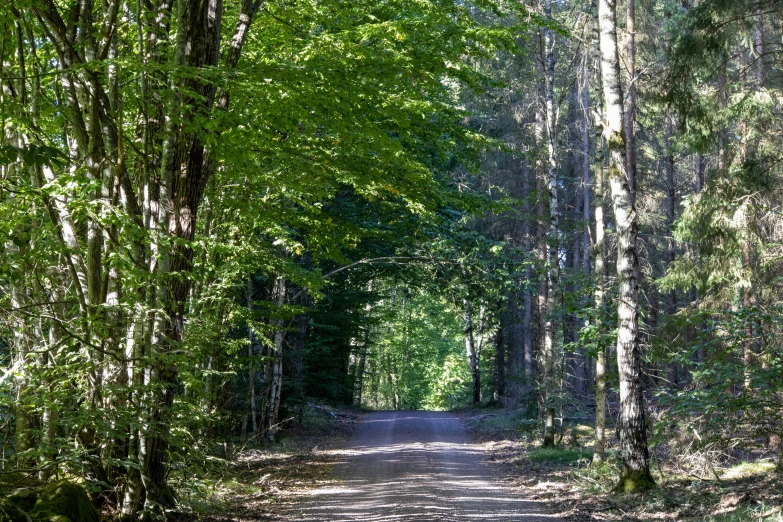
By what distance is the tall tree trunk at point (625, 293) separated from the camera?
988 centimetres

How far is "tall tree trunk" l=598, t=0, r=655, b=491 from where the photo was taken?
9.88 meters

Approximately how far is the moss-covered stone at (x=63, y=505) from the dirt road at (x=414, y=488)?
3.73m

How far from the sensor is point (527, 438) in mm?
18938

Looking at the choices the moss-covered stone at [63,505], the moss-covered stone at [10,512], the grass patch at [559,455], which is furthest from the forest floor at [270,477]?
the grass patch at [559,455]

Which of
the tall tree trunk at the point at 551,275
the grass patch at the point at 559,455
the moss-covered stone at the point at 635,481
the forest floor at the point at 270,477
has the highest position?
the tall tree trunk at the point at 551,275

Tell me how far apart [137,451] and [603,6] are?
978cm

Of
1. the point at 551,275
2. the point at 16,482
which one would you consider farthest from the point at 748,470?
the point at 16,482

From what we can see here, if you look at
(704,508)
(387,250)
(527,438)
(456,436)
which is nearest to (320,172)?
(704,508)

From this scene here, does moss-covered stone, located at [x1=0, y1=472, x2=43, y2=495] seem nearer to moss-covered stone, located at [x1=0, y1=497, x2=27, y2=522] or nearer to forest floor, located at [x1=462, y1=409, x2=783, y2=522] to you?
moss-covered stone, located at [x1=0, y1=497, x2=27, y2=522]

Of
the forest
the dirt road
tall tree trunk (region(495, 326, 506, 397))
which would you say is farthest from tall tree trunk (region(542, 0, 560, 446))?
tall tree trunk (region(495, 326, 506, 397))

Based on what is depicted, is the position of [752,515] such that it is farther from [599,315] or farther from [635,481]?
[599,315]

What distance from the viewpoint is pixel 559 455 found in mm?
14984

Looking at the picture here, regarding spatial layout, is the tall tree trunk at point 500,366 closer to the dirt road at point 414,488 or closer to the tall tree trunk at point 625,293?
the dirt road at point 414,488

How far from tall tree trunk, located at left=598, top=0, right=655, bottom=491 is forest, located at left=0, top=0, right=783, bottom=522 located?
0.04 meters
